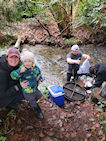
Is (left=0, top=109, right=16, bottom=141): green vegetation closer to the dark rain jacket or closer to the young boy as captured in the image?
the young boy

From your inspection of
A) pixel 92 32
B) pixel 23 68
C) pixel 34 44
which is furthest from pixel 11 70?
pixel 92 32

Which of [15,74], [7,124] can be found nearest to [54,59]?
[15,74]

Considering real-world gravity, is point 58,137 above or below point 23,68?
below

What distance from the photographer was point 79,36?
10.5 meters

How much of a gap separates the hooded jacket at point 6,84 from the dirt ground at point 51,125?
0.46 meters

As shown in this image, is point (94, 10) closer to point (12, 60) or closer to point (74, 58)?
point (74, 58)

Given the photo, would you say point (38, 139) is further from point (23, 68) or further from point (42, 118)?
point (23, 68)

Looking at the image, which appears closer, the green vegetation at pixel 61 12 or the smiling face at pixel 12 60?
the smiling face at pixel 12 60

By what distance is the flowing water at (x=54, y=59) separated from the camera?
609 cm

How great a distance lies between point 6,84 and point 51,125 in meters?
1.52

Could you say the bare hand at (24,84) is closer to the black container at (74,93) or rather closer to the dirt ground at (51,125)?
the dirt ground at (51,125)

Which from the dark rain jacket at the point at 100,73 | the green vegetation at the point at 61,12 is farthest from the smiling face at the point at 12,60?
the dark rain jacket at the point at 100,73

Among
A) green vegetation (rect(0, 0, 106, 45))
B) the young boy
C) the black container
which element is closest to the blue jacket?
green vegetation (rect(0, 0, 106, 45))

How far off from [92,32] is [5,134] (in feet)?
31.1
